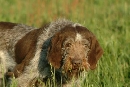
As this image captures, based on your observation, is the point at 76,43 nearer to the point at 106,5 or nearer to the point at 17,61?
the point at 17,61

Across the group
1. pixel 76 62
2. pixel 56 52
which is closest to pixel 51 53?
pixel 56 52

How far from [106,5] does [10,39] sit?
21.9 ft

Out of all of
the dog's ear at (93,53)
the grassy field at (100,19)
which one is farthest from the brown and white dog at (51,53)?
the grassy field at (100,19)

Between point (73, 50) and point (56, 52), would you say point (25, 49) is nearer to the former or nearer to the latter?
point (56, 52)

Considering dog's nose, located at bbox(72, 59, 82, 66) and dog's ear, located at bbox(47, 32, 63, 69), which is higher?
dog's ear, located at bbox(47, 32, 63, 69)

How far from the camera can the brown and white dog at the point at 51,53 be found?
646 cm

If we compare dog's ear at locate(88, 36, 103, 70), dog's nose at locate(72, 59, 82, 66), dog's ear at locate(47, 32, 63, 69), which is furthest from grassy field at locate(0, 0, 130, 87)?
dog's nose at locate(72, 59, 82, 66)

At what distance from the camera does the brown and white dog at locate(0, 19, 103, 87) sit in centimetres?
646

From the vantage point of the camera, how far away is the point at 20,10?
41.8ft

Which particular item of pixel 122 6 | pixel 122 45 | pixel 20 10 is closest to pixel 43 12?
pixel 20 10

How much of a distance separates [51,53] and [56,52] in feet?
0.27

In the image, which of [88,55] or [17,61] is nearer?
[88,55]

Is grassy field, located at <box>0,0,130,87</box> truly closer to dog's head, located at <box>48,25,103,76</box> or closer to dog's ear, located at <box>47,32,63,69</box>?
dog's head, located at <box>48,25,103,76</box>

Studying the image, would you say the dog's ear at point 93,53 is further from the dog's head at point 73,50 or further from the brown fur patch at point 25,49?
the brown fur patch at point 25,49
